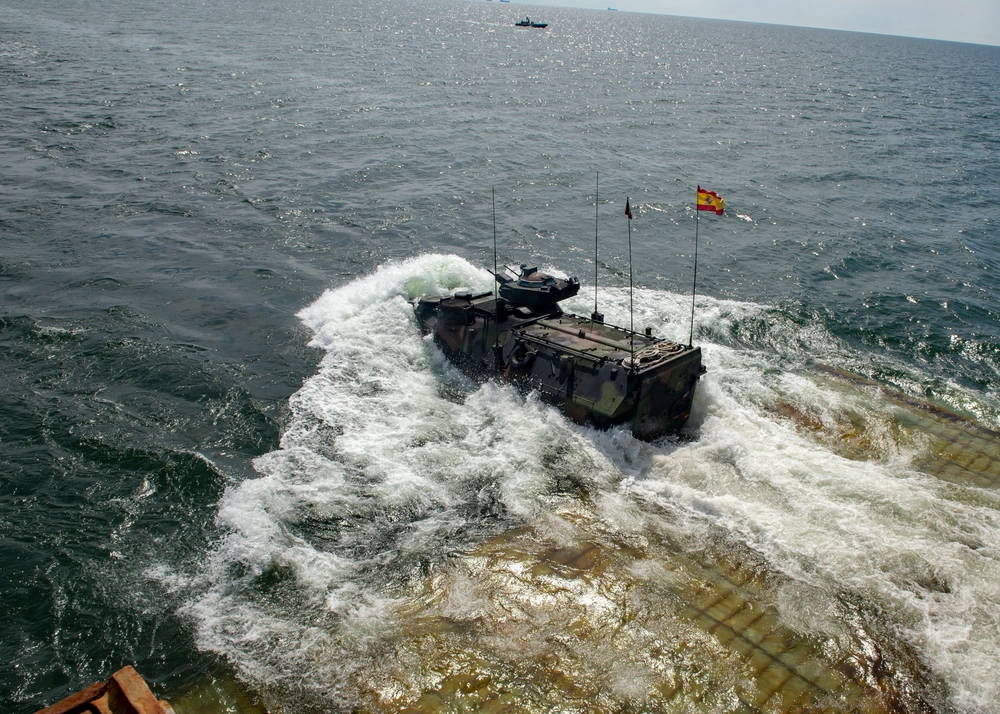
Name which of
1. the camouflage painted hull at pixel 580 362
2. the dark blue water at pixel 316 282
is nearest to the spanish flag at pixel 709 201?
the camouflage painted hull at pixel 580 362

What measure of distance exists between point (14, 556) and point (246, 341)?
32.7ft

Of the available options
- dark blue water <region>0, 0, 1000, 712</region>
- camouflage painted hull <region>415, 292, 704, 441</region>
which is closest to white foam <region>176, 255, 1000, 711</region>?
dark blue water <region>0, 0, 1000, 712</region>

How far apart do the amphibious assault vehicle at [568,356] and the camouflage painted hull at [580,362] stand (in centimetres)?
2

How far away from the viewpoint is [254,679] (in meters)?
11.3

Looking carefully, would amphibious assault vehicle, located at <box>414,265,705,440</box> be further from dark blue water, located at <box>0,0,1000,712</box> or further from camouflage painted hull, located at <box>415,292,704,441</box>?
dark blue water, located at <box>0,0,1000,712</box>

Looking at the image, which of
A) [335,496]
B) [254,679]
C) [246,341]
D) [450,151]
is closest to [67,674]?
[254,679]

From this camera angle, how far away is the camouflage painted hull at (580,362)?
16891mm

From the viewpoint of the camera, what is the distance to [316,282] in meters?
27.6

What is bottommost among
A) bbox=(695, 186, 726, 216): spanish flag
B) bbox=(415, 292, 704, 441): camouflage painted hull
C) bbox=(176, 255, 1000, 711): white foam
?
bbox=(176, 255, 1000, 711): white foam

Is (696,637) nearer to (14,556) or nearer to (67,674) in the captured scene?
(67,674)

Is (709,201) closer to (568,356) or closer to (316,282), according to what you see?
(568,356)

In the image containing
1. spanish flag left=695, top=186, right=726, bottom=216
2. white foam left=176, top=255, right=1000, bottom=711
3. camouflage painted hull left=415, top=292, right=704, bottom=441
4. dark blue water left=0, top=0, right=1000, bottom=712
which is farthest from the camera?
spanish flag left=695, top=186, right=726, bottom=216

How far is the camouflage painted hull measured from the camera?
16.9 m

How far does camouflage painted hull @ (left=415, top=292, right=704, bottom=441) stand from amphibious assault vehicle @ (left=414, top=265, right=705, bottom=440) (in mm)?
22
